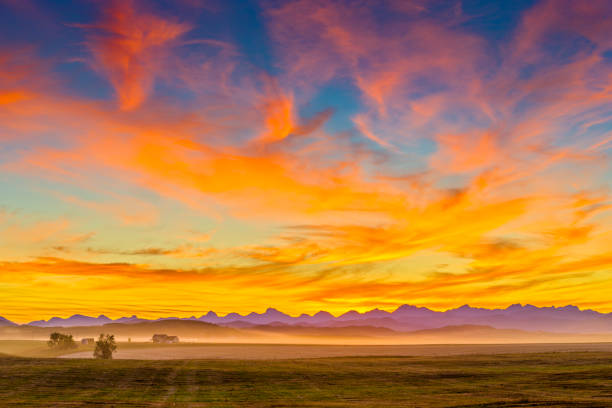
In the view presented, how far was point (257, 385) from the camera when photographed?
242ft

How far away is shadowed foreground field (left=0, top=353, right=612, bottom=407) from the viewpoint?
55434 millimetres

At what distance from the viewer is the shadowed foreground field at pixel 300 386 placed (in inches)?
2182

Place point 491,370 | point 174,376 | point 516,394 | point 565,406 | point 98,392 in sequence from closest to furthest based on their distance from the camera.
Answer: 1. point 565,406
2. point 516,394
3. point 98,392
4. point 174,376
5. point 491,370

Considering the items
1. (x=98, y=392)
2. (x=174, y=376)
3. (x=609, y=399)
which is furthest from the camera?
(x=174, y=376)

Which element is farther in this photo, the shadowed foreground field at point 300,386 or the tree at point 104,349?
the tree at point 104,349

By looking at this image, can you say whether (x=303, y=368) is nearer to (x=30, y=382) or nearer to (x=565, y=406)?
(x=30, y=382)

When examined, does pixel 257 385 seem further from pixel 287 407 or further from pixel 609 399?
pixel 609 399

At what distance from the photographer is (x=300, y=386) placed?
2852 inches

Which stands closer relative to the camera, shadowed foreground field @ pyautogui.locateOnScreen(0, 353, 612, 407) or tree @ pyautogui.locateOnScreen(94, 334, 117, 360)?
shadowed foreground field @ pyautogui.locateOnScreen(0, 353, 612, 407)

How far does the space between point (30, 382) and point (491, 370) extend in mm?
75834

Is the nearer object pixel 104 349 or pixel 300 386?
pixel 300 386

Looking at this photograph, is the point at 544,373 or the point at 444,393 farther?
the point at 544,373

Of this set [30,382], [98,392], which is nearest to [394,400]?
[98,392]

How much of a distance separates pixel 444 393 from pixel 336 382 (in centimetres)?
1866
